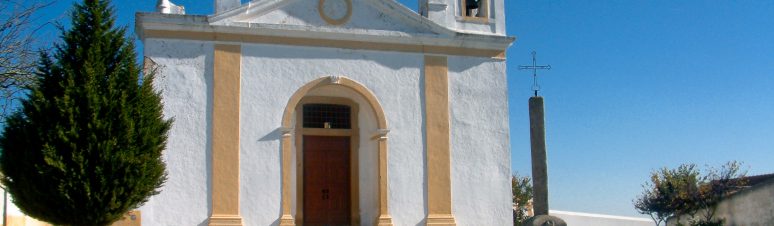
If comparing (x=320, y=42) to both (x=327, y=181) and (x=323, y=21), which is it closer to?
(x=323, y=21)

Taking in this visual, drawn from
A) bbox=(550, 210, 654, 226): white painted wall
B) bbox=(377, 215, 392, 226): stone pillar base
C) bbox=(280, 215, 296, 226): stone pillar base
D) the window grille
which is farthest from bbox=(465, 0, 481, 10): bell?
bbox=(550, 210, 654, 226): white painted wall

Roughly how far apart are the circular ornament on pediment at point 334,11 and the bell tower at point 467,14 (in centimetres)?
186

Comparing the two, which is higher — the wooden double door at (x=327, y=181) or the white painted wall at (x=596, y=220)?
the wooden double door at (x=327, y=181)

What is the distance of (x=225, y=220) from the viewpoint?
15688mm

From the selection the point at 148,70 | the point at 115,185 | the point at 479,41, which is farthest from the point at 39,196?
the point at 479,41

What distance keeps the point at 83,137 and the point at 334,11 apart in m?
6.08

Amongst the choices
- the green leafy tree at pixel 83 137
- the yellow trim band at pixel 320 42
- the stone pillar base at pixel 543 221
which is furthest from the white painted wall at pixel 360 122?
the green leafy tree at pixel 83 137

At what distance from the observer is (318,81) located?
660 inches

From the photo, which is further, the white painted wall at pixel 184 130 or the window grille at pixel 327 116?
the window grille at pixel 327 116

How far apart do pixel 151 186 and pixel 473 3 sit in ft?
27.9

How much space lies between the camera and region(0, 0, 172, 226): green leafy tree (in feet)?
41.5

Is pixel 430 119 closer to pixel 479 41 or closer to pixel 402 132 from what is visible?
pixel 402 132

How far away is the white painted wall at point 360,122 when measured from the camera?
Result: 15781mm

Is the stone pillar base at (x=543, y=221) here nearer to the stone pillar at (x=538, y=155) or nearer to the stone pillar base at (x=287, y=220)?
the stone pillar at (x=538, y=155)
